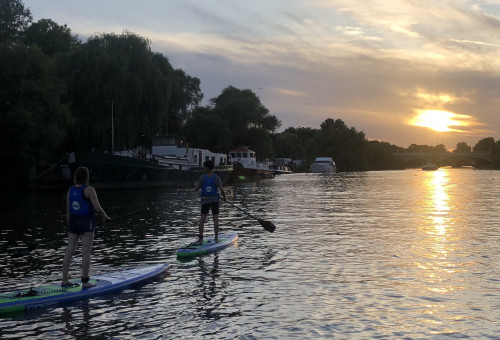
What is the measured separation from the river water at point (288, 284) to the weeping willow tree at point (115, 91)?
32567mm

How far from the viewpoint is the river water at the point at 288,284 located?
8.28 metres

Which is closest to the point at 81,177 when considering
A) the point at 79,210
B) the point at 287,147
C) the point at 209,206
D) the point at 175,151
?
the point at 79,210

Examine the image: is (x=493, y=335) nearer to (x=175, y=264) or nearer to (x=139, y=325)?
(x=139, y=325)

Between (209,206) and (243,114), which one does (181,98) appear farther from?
(209,206)

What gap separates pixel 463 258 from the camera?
45.3ft

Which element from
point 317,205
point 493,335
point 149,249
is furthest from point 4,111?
point 493,335

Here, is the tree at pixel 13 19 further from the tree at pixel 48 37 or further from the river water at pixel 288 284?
the river water at pixel 288 284

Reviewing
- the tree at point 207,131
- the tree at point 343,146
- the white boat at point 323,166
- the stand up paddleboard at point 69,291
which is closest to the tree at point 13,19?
the tree at point 207,131

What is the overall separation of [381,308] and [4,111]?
144 feet

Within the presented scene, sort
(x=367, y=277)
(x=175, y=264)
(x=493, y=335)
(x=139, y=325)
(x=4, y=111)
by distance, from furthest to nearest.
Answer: (x=4, y=111) → (x=175, y=264) → (x=367, y=277) → (x=139, y=325) → (x=493, y=335)

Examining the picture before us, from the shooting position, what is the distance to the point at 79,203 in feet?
33.4

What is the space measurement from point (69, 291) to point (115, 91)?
44.7m

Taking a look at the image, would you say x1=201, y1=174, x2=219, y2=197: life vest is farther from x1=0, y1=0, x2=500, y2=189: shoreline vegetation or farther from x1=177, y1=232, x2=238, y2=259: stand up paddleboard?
x1=0, y1=0, x2=500, y2=189: shoreline vegetation

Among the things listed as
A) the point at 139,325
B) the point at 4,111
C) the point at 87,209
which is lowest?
the point at 139,325
